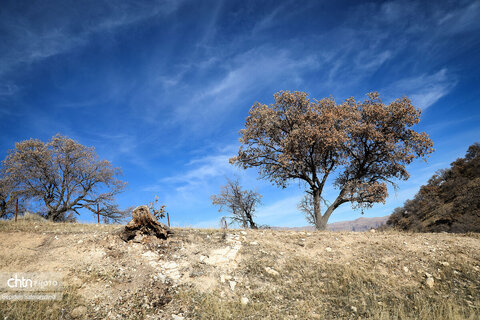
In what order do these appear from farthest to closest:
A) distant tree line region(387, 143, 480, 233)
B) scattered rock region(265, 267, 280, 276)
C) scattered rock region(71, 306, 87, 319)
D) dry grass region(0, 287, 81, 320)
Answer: distant tree line region(387, 143, 480, 233), scattered rock region(265, 267, 280, 276), scattered rock region(71, 306, 87, 319), dry grass region(0, 287, 81, 320)

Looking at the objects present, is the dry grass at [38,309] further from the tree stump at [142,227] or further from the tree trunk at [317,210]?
the tree trunk at [317,210]

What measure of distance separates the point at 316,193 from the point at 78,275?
15420 millimetres

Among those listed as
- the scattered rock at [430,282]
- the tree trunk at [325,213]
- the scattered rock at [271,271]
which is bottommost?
the scattered rock at [430,282]

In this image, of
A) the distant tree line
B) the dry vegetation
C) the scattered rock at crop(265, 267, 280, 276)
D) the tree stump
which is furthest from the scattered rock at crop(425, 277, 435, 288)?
the distant tree line

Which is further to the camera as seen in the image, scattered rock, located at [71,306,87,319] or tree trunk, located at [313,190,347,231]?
tree trunk, located at [313,190,347,231]

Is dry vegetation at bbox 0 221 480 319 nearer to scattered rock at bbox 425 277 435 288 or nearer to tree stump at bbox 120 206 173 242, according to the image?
scattered rock at bbox 425 277 435 288

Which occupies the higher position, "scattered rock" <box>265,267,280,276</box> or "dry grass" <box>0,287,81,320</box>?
"dry grass" <box>0,287,81,320</box>

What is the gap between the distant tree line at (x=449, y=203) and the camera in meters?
26.4

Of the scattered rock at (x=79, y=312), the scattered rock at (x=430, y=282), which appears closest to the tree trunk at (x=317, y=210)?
the scattered rock at (x=430, y=282)

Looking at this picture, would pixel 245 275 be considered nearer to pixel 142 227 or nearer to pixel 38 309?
pixel 142 227

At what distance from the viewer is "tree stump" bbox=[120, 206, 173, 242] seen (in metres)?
11.4

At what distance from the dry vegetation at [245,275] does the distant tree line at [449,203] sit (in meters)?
17.1

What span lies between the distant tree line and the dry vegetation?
56.2ft

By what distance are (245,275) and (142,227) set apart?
16.3 feet
